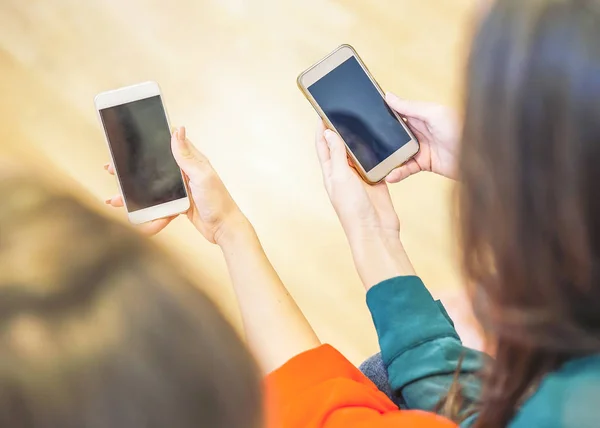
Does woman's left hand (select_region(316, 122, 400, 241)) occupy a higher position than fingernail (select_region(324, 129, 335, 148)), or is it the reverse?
fingernail (select_region(324, 129, 335, 148))

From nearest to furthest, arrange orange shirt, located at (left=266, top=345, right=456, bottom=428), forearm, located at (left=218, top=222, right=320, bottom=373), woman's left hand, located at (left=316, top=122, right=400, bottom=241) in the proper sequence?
orange shirt, located at (left=266, top=345, right=456, bottom=428) → forearm, located at (left=218, top=222, right=320, bottom=373) → woman's left hand, located at (left=316, top=122, right=400, bottom=241)

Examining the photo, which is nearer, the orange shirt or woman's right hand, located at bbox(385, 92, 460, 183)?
the orange shirt

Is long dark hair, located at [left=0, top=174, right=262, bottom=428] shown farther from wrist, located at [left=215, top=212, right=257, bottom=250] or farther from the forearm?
wrist, located at [left=215, top=212, right=257, bottom=250]

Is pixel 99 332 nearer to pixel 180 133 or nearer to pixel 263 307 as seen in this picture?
pixel 263 307

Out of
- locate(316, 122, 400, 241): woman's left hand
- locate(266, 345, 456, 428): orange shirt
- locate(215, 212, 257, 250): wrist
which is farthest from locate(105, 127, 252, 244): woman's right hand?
locate(266, 345, 456, 428): orange shirt

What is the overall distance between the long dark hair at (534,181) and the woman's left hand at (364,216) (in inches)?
9.5

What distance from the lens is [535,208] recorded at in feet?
1.18

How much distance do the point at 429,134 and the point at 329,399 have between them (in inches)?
15.0

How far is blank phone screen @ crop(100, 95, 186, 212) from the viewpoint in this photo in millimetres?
759

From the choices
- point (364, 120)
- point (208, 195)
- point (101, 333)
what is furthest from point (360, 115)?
point (101, 333)

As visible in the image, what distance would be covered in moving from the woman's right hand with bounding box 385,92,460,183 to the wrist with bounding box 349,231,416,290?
11 cm

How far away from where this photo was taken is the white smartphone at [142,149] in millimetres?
759

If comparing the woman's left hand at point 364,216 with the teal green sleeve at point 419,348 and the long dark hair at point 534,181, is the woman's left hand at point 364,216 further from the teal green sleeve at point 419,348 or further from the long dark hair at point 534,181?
the long dark hair at point 534,181

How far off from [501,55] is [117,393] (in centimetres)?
28
